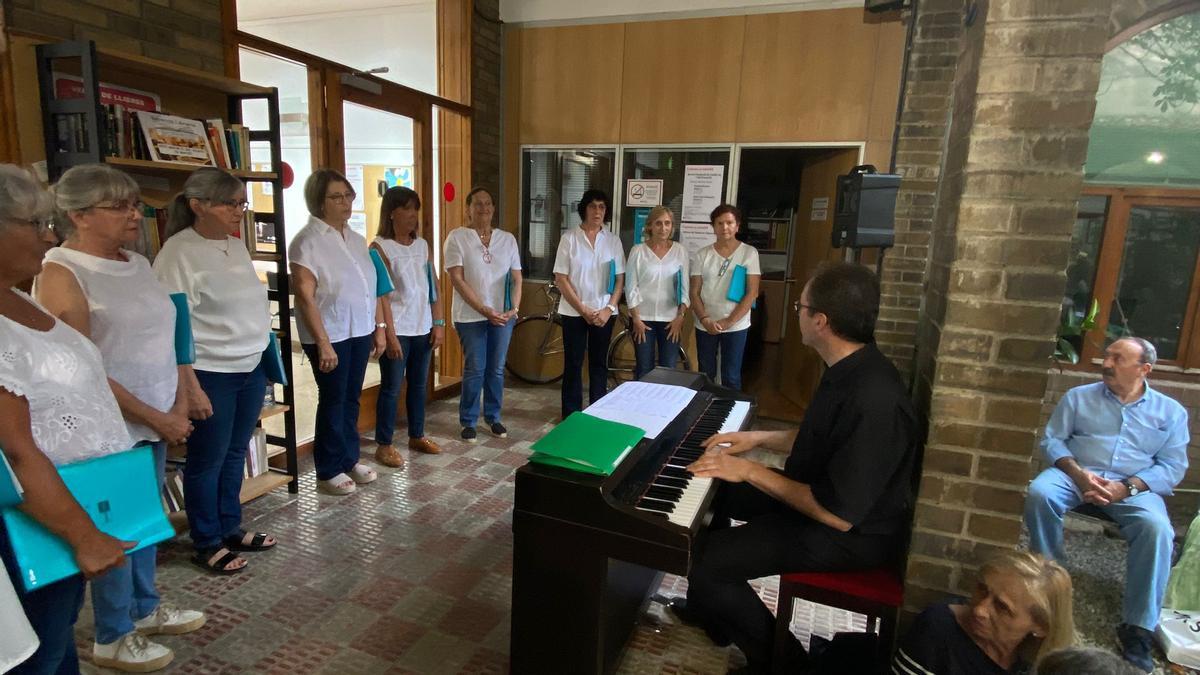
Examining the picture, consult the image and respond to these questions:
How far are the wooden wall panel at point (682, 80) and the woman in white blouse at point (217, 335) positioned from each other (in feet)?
10.2

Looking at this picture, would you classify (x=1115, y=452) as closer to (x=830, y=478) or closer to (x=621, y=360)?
(x=830, y=478)

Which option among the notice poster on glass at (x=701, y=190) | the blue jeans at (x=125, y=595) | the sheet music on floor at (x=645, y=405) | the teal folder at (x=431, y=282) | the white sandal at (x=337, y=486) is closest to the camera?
the blue jeans at (x=125, y=595)

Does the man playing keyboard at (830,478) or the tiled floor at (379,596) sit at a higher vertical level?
the man playing keyboard at (830,478)

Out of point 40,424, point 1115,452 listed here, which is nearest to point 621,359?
point 1115,452

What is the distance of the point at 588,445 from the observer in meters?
1.66

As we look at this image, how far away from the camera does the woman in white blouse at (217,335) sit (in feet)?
7.07

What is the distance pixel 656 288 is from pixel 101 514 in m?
3.16

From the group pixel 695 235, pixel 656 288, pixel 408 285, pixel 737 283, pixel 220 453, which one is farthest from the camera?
pixel 695 235

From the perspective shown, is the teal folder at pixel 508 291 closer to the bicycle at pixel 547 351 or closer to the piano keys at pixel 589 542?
the bicycle at pixel 547 351

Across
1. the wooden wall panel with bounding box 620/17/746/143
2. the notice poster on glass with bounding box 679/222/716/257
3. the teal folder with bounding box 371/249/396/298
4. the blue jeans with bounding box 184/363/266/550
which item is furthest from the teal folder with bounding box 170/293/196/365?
the wooden wall panel with bounding box 620/17/746/143

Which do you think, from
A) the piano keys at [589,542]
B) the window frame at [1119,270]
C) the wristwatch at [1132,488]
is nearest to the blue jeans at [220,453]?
the piano keys at [589,542]

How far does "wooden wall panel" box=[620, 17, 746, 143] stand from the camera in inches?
176

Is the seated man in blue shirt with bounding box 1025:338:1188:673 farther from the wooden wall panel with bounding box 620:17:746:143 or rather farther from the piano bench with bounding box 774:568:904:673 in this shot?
the wooden wall panel with bounding box 620:17:746:143

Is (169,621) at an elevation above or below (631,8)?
below
